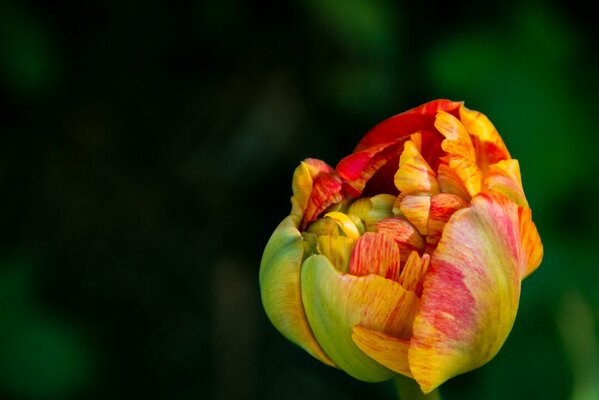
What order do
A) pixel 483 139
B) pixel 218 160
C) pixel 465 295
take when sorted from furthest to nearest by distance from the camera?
pixel 218 160
pixel 483 139
pixel 465 295

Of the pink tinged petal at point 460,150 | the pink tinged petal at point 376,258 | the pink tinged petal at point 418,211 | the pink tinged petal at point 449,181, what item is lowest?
the pink tinged petal at point 376,258

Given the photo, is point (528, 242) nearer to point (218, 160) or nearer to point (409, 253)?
point (409, 253)

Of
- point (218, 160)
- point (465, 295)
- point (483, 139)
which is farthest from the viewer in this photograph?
point (218, 160)

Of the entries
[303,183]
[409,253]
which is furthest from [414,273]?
[303,183]

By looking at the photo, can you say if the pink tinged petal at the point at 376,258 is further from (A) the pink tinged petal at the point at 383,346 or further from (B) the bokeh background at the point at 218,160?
(B) the bokeh background at the point at 218,160

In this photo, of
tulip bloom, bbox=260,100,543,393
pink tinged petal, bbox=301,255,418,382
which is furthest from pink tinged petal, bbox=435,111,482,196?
pink tinged petal, bbox=301,255,418,382

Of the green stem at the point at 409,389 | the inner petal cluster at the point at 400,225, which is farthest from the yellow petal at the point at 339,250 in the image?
the green stem at the point at 409,389
